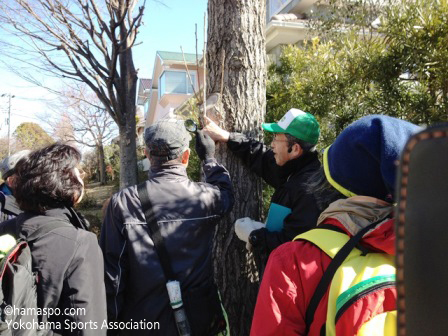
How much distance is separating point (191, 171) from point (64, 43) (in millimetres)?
3084

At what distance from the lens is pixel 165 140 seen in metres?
2.12

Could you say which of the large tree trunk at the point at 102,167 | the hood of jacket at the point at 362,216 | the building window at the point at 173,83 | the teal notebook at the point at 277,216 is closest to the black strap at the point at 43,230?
the hood of jacket at the point at 362,216

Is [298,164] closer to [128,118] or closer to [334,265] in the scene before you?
[334,265]

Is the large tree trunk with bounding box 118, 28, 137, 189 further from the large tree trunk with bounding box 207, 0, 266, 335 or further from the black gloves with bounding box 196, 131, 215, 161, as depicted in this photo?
the black gloves with bounding box 196, 131, 215, 161

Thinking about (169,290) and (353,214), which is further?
(169,290)

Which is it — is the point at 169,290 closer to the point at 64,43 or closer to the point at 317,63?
the point at 317,63

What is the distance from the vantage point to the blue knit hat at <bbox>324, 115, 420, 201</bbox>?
109 centimetres

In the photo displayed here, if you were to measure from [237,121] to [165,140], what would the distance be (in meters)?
1.02

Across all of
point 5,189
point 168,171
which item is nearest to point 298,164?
point 168,171

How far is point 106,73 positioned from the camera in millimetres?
6586

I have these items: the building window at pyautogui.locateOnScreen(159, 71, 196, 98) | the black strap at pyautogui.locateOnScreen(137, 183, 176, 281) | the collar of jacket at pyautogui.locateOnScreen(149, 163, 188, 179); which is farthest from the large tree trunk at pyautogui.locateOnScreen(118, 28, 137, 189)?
the building window at pyautogui.locateOnScreen(159, 71, 196, 98)

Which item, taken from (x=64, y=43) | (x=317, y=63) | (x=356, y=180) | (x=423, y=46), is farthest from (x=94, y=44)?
(x=356, y=180)

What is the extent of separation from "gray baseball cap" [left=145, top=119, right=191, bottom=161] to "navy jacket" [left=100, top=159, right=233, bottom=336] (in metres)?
0.08

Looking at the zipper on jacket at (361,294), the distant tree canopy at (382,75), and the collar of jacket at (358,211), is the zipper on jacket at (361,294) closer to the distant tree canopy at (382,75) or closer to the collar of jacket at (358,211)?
the collar of jacket at (358,211)
